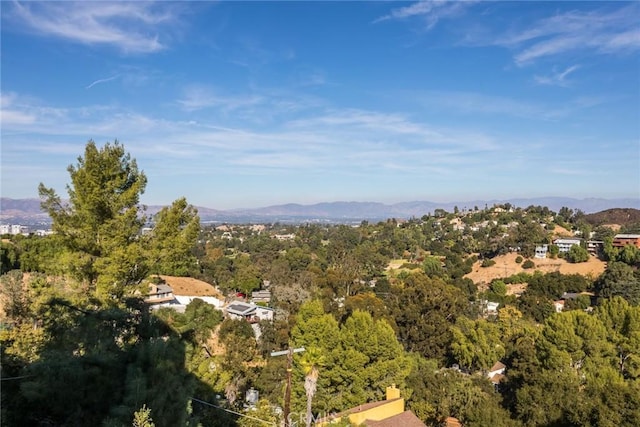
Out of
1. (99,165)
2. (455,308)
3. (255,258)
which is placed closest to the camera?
(99,165)

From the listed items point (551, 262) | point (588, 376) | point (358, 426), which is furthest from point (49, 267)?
point (551, 262)

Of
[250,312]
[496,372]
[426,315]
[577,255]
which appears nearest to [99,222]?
[426,315]

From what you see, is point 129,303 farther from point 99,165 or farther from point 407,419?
point 407,419

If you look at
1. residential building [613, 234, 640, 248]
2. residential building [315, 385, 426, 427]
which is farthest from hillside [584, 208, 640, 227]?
residential building [315, 385, 426, 427]

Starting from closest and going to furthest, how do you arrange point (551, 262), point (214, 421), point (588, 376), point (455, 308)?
point (214, 421)
point (588, 376)
point (455, 308)
point (551, 262)

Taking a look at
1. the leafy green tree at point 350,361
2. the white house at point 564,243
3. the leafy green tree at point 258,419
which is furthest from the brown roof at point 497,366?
the white house at point 564,243

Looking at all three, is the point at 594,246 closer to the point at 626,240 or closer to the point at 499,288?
the point at 626,240

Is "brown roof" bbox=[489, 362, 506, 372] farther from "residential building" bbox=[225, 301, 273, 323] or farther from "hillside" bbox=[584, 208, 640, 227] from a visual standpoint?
"hillside" bbox=[584, 208, 640, 227]
